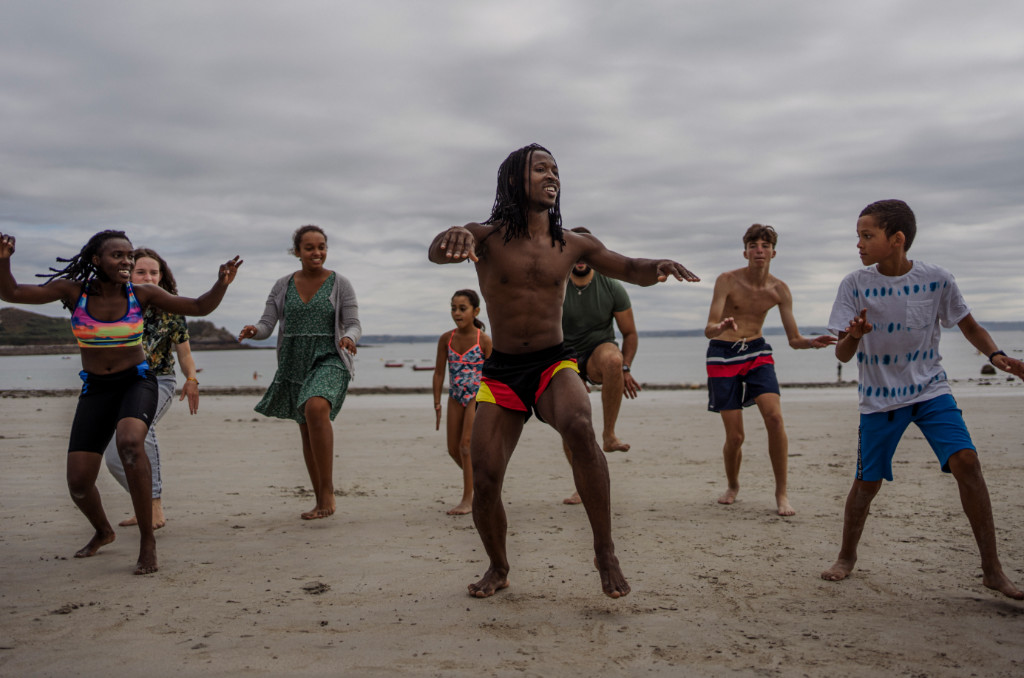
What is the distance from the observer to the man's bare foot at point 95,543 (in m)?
5.10

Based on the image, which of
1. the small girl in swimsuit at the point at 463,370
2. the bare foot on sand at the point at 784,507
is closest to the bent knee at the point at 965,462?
the bare foot on sand at the point at 784,507

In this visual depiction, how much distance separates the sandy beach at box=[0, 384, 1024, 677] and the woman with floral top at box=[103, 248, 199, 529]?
0.45 m

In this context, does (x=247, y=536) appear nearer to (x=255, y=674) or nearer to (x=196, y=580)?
(x=196, y=580)

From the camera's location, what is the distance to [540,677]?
3.10 metres

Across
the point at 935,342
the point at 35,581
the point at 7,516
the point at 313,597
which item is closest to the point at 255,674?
the point at 313,597

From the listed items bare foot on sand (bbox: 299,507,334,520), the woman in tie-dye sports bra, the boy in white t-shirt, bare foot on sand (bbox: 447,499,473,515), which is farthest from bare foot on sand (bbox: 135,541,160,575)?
the boy in white t-shirt

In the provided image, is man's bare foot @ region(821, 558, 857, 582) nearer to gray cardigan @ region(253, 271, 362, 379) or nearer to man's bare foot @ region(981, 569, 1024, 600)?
man's bare foot @ region(981, 569, 1024, 600)

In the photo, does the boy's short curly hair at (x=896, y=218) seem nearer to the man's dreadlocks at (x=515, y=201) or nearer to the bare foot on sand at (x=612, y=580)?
the man's dreadlocks at (x=515, y=201)

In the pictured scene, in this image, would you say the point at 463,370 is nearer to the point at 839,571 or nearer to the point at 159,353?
the point at 159,353

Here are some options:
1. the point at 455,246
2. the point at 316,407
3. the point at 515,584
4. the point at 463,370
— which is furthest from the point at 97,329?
the point at 515,584

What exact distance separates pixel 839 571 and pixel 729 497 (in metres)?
2.42

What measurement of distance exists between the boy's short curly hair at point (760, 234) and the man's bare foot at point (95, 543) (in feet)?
17.9

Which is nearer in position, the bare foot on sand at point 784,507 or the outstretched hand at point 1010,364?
the outstretched hand at point 1010,364

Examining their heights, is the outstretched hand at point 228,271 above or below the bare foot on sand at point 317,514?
above
